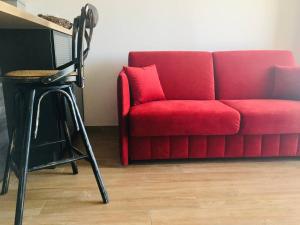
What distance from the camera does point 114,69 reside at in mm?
2619

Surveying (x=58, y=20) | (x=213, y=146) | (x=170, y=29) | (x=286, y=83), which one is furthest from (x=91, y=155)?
(x=286, y=83)

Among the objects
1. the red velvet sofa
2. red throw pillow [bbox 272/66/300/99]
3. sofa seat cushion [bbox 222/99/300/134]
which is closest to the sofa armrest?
the red velvet sofa

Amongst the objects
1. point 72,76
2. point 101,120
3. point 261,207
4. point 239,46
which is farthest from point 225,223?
point 239,46

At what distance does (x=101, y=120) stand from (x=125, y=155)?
3.02ft

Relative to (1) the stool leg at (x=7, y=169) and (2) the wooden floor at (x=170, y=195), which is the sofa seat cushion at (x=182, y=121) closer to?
(2) the wooden floor at (x=170, y=195)

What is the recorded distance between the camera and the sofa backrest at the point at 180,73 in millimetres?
2363

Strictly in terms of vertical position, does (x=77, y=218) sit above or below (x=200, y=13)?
below

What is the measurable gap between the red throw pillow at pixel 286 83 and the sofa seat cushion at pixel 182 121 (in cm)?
66

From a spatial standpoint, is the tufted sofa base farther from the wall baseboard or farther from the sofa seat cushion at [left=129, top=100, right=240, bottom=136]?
the wall baseboard

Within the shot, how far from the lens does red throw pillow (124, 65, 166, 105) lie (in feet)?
6.79

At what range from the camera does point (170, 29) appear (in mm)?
2576

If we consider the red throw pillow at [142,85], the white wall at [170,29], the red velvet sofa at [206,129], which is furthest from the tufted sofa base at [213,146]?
the white wall at [170,29]

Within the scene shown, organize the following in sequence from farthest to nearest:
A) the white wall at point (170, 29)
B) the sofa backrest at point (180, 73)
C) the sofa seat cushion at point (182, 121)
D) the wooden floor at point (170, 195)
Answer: the white wall at point (170, 29) → the sofa backrest at point (180, 73) → the sofa seat cushion at point (182, 121) → the wooden floor at point (170, 195)

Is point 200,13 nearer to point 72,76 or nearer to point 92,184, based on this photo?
point 72,76
